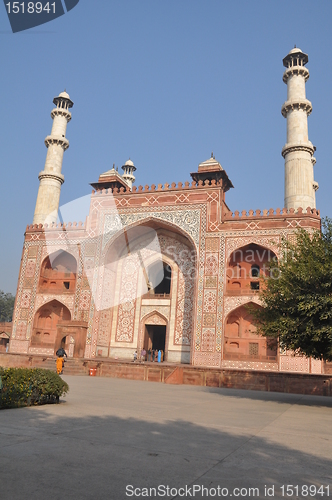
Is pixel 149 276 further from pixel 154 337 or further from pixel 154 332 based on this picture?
pixel 154 337

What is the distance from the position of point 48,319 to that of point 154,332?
6118mm

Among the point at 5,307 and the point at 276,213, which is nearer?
the point at 276,213

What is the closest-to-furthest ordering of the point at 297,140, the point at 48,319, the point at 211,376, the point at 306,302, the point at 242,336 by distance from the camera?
the point at 306,302 → the point at 211,376 → the point at 242,336 → the point at 297,140 → the point at 48,319

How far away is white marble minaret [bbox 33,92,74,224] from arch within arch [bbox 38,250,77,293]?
2.95 meters

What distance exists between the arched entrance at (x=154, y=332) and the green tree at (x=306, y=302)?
1161 cm

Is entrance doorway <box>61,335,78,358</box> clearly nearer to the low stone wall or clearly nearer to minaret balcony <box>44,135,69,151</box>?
the low stone wall

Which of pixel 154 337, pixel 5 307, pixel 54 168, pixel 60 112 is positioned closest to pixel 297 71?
pixel 60 112

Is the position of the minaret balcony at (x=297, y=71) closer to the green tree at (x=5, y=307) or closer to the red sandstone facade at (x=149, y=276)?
the red sandstone facade at (x=149, y=276)

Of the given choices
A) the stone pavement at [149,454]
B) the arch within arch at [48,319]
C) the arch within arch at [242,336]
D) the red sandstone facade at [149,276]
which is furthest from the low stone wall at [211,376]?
the stone pavement at [149,454]

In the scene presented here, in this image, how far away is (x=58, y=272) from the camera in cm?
2483

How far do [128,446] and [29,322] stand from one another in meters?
20.6

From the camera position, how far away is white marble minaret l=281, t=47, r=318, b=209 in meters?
22.2

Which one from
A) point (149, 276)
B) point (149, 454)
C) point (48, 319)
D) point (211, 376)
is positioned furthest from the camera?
point (48, 319)

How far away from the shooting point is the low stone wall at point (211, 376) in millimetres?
15164
